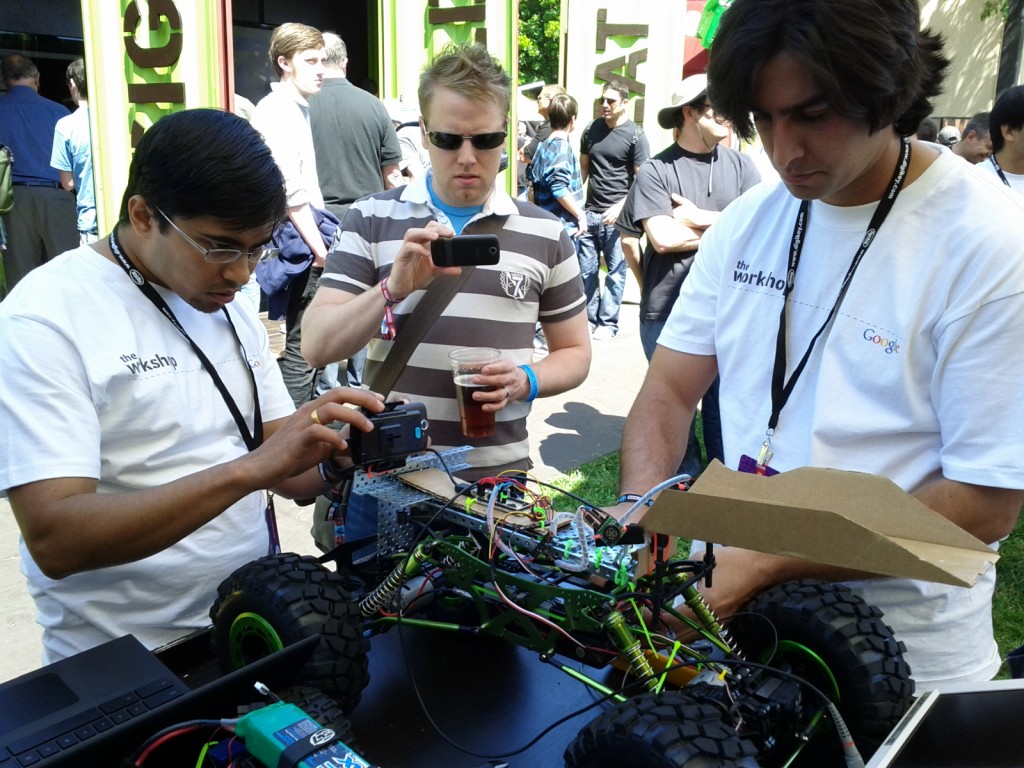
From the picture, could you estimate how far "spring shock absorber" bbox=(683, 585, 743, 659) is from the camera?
1.35 meters

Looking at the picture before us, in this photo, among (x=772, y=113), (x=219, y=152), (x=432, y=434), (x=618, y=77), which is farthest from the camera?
(x=618, y=77)

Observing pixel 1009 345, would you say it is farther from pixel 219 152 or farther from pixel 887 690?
pixel 219 152

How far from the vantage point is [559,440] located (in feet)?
19.5

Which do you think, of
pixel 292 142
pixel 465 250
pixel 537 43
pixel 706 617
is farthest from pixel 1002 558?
pixel 537 43

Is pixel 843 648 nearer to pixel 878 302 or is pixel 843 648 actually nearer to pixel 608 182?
pixel 878 302

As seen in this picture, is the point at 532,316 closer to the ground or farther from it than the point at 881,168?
closer to the ground

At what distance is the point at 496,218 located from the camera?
2492 mm

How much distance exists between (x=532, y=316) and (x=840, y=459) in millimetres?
1153

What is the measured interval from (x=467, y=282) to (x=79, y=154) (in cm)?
568

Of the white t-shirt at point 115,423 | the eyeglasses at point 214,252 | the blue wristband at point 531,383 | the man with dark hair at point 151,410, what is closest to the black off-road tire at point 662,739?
the man with dark hair at point 151,410

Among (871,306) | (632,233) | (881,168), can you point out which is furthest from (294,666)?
(632,233)

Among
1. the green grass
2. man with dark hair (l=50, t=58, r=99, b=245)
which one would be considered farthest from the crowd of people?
man with dark hair (l=50, t=58, r=99, b=245)

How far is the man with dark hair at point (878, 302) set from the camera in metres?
1.41

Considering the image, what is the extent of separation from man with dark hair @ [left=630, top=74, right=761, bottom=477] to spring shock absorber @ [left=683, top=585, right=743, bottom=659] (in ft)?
10.3
